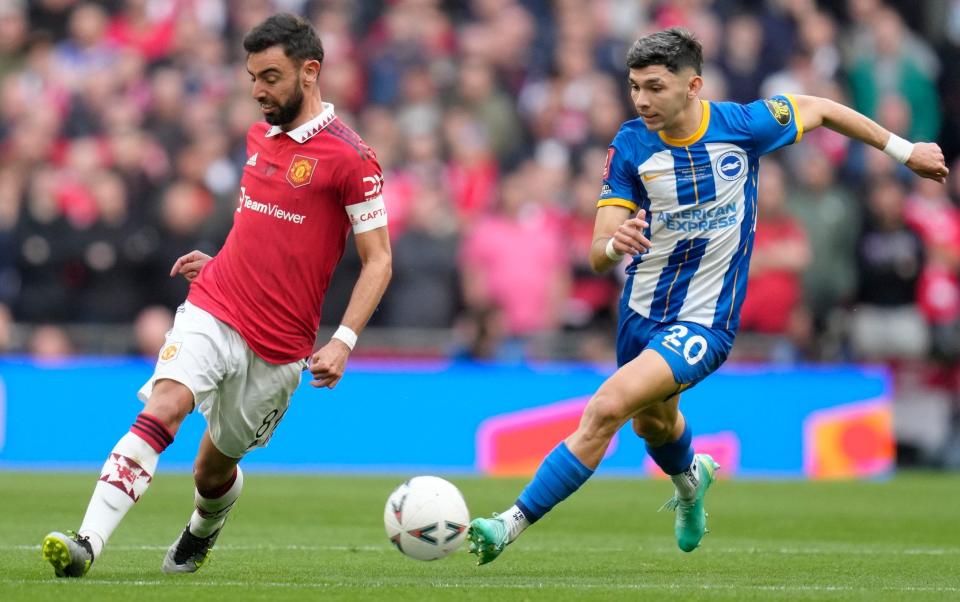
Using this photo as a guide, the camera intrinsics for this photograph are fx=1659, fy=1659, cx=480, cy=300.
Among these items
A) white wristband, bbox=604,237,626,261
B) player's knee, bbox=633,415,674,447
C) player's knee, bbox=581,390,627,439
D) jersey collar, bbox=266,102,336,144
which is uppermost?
jersey collar, bbox=266,102,336,144

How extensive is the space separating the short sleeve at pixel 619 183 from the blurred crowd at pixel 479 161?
345 inches

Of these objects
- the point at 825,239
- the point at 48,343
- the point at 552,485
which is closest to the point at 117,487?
the point at 552,485

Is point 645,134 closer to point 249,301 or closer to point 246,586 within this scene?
point 249,301

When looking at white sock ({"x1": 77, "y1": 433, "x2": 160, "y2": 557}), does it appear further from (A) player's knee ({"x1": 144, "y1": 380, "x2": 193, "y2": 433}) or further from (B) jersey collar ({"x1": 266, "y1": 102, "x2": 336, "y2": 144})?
(B) jersey collar ({"x1": 266, "y1": 102, "x2": 336, "y2": 144})

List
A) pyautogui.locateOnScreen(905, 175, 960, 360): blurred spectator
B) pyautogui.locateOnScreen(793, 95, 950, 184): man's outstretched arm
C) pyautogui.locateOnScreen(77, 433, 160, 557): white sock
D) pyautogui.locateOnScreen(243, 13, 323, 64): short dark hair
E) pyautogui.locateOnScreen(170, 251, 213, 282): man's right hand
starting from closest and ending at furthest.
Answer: pyautogui.locateOnScreen(77, 433, 160, 557): white sock → pyautogui.locateOnScreen(243, 13, 323, 64): short dark hair → pyautogui.locateOnScreen(170, 251, 213, 282): man's right hand → pyautogui.locateOnScreen(793, 95, 950, 184): man's outstretched arm → pyautogui.locateOnScreen(905, 175, 960, 360): blurred spectator

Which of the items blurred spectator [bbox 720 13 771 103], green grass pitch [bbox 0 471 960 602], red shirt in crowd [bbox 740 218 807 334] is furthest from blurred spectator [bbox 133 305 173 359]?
blurred spectator [bbox 720 13 771 103]

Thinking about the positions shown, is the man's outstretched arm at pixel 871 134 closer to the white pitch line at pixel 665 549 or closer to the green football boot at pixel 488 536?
the white pitch line at pixel 665 549

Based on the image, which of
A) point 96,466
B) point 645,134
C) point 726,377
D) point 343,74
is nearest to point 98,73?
point 343,74

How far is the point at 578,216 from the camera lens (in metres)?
17.8

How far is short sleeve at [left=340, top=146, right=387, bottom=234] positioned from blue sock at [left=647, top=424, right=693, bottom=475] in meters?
2.27

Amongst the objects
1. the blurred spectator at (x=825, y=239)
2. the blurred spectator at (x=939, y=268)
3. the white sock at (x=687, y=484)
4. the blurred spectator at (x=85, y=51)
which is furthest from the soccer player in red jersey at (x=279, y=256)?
the blurred spectator at (x=85, y=51)

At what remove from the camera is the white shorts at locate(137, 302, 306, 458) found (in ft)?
24.5

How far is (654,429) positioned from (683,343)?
80 centimetres

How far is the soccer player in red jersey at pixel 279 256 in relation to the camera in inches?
301
